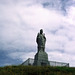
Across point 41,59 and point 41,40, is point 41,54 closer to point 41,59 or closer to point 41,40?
point 41,59

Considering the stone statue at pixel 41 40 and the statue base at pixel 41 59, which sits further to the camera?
the stone statue at pixel 41 40

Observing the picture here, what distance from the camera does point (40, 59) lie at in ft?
99.0

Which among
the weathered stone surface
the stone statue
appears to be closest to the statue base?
the weathered stone surface

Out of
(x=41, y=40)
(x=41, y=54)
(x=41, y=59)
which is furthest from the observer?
(x=41, y=40)

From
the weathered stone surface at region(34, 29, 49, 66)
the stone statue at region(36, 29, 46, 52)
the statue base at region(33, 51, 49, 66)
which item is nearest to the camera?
the statue base at region(33, 51, 49, 66)

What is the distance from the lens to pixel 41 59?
3027 cm

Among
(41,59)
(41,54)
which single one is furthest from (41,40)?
(41,59)

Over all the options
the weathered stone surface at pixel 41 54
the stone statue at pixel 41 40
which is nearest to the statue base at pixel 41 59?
the weathered stone surface at pixel 41 54

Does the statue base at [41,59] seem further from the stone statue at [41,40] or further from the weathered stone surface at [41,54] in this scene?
the stone statue at [41,40]

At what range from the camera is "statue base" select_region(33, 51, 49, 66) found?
29741 millimetres

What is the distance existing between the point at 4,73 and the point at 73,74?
6.48 m

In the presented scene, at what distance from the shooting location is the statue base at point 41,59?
97.6 feet

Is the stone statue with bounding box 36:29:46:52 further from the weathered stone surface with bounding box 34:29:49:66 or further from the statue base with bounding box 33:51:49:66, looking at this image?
the statue base with bounding box 33:51:49:66

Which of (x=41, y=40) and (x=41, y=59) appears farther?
(x=41, y=40)
